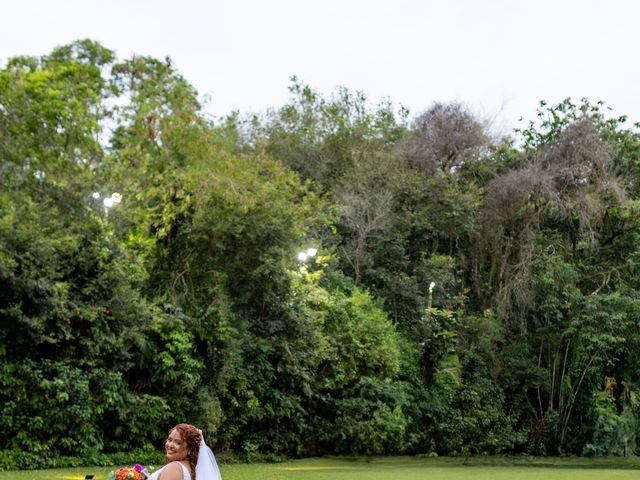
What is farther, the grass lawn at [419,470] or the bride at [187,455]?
the grass lawn at [419,470]

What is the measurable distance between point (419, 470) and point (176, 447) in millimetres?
14491

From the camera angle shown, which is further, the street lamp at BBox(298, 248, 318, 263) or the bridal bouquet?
the street lamp at BBox(298, 248, 318, 263)

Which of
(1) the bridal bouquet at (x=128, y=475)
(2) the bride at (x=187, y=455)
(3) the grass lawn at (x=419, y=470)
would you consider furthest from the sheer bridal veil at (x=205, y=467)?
(3) the grass lawn at (x=419, y=470)

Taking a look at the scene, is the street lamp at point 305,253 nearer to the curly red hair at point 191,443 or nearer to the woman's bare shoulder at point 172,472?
the curly red hair at point 191,443

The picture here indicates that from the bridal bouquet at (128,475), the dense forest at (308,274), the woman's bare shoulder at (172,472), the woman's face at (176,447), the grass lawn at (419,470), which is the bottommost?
the grass lawn at (419,470)

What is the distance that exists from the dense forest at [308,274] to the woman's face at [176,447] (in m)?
9.86

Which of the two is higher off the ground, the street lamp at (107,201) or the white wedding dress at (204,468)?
the street lamp at (107,201)

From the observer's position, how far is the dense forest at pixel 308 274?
15922 mm

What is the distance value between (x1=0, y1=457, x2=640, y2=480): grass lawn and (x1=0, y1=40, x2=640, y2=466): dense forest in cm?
77

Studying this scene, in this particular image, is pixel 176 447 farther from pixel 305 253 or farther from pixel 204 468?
pixel 305 253

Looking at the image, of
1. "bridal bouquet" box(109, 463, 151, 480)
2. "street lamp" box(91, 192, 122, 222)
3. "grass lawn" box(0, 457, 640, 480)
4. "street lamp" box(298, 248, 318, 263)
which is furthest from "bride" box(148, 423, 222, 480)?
"street lamp" box(298, 248, 318, 263)

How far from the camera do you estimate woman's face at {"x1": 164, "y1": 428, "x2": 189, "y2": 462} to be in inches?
212

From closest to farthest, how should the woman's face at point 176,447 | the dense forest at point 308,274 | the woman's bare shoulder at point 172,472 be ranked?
the woman's bare shoulder at point 172,472, the woman's face at point 176,447, the dense forest at point 308,274

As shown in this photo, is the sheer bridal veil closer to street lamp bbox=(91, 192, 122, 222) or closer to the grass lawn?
the grass lawn
